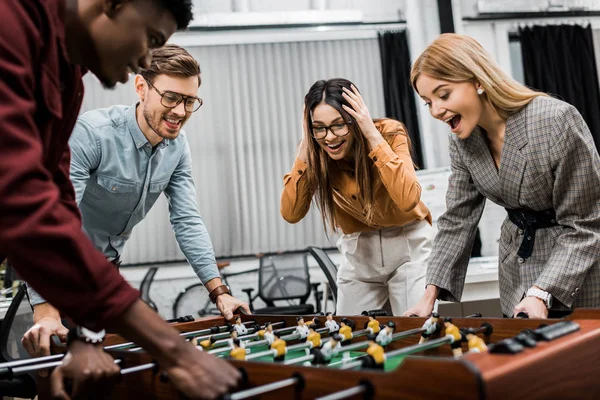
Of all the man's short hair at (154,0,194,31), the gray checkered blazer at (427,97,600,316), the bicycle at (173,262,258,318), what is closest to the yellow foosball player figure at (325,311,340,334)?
the gray checkered blazer at (427,97,600,316)

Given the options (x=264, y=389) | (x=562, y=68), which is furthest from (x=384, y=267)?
(x=562, y=68)

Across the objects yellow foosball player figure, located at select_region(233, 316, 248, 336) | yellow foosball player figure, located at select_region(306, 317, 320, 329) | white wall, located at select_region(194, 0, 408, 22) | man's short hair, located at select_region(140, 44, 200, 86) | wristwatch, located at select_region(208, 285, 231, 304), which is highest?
white wall, located at select_region(194, 0, 408, 22)

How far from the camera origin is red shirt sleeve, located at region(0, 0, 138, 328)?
2.57 feet

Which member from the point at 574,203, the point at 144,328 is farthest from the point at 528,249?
the point at 144,328

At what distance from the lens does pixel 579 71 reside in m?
6.15

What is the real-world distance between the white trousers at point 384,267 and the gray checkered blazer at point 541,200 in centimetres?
38

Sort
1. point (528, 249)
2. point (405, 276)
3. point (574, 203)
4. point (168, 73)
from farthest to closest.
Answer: point (405, 276) → point (168, 73) → point (528, 249) → point (574, 203)

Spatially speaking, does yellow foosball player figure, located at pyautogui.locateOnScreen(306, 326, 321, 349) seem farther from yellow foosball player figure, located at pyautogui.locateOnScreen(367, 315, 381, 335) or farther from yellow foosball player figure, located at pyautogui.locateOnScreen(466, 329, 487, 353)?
yellow foosball player figure, located at pyautogui.locateOnScreen(466, 329, 487, 353)

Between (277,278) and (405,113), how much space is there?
2.20 meters

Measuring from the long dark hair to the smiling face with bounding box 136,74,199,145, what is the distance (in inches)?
18.3

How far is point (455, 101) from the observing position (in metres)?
1.70

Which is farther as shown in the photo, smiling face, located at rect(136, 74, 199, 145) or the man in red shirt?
smiling face, located at rect(136, 74, 199, 145)

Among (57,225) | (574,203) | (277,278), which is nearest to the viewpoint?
(57,225)

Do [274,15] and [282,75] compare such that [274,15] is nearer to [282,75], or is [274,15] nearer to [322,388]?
[282,75]
